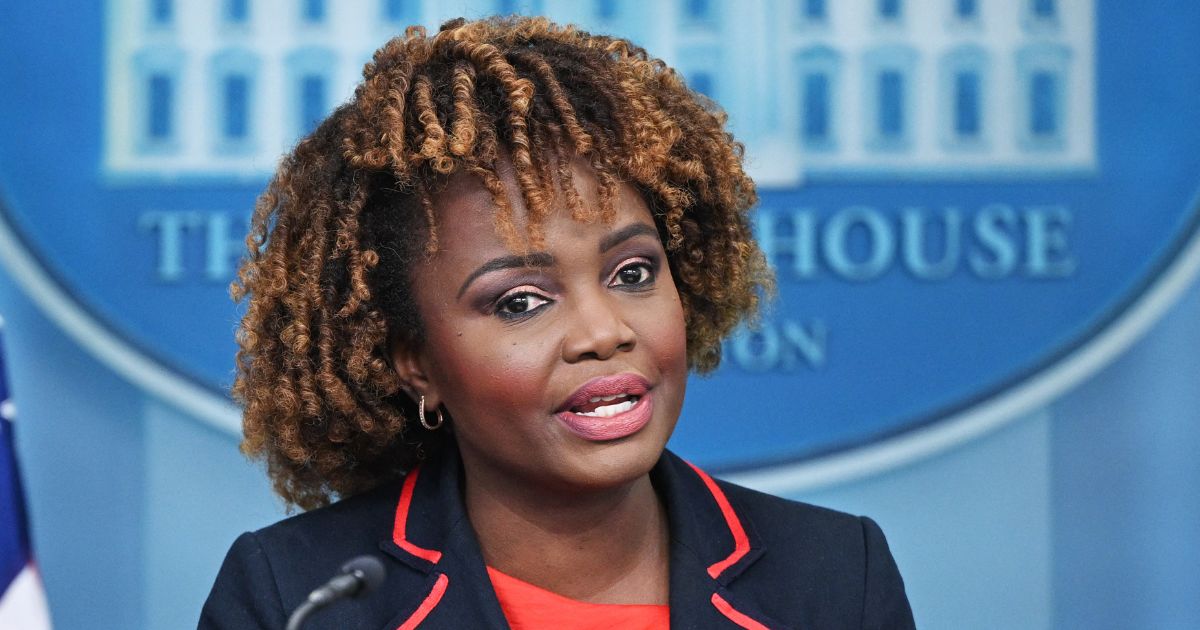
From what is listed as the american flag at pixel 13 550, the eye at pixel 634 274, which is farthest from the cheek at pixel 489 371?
the american flag at pixel 13 550

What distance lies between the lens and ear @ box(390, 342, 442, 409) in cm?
194

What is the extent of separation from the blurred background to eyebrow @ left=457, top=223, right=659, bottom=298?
3.83 feet

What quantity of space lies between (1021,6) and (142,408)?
1.99 metres

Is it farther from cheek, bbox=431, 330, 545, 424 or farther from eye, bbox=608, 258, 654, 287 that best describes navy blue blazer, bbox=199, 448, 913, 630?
eye, bbox=608, 258, 654, 287

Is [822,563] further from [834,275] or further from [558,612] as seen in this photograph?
[834,275]

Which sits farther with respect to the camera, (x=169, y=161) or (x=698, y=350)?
(x=169, y=161)

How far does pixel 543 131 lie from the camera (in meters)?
1.83

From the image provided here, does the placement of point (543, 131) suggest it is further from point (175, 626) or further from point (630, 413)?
point (175, 626)

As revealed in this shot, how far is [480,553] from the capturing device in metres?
1.92

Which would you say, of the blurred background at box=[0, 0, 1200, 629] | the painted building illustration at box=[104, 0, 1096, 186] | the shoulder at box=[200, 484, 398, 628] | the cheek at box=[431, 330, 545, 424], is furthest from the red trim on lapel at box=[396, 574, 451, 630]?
the painted building illustration at box=[104, 0, 1096, 186]

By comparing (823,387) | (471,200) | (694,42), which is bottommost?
(823,387)

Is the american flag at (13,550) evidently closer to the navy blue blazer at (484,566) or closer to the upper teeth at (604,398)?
the navy blue blazer at (484,566)

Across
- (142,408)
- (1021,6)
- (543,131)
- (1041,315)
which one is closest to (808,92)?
(1021,6)

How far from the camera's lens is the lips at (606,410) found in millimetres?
1747
